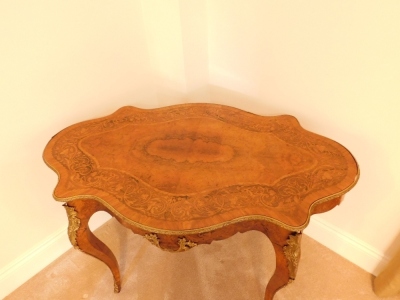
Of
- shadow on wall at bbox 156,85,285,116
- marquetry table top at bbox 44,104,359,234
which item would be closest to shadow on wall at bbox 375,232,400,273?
marquetry table top at bbox 44,104,359,234

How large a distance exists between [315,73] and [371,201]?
67cm

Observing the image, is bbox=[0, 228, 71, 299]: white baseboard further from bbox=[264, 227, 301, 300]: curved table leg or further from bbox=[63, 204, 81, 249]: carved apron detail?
bbox=[264, 227, 301, 300]: curved table leg

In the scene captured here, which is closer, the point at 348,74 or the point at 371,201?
the point at 348,74

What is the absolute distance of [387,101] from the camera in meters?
1.09

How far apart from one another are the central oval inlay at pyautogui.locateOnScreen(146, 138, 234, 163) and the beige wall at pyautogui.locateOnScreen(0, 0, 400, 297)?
499 mm

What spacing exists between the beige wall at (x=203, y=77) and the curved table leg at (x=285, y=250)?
2.07 feet

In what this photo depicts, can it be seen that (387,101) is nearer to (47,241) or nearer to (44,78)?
(44,78)

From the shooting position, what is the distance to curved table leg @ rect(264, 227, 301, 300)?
0.89 metres

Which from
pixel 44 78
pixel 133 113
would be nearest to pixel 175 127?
pixel 133 113

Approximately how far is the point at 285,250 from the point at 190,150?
489 millimetres

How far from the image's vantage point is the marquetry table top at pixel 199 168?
0.85 meters

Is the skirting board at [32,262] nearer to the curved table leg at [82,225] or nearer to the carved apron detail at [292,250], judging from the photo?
the curved table leg at [82,225]

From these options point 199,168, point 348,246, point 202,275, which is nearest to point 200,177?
point 199,168

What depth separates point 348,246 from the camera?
1519mm
